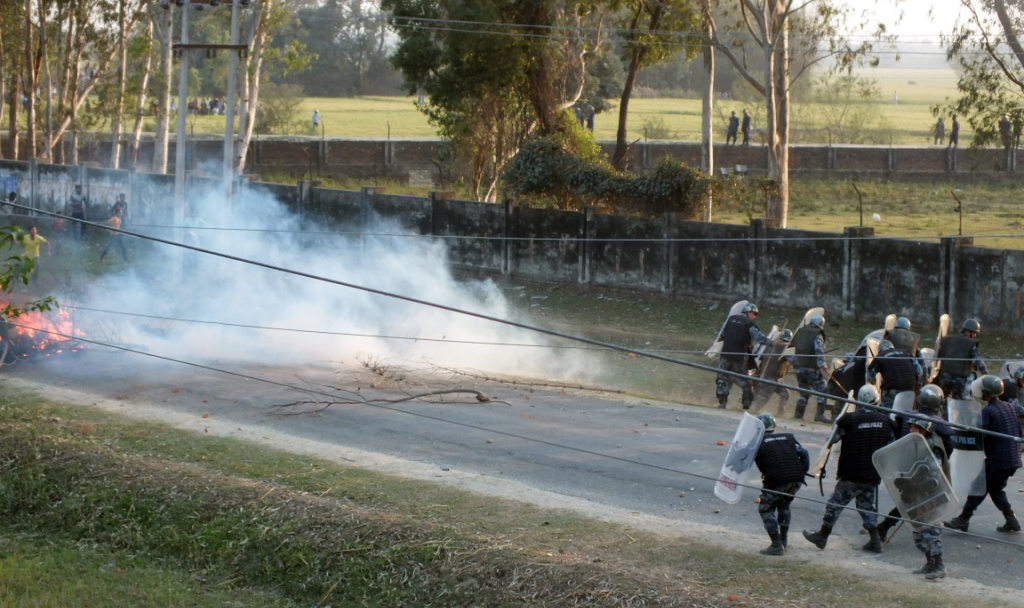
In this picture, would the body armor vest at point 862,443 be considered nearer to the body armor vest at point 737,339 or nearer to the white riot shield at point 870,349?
the white riot shield at point 870,349

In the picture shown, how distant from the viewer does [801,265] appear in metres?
21.7

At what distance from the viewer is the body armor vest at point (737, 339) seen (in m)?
15.3

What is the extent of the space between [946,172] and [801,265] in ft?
93.4

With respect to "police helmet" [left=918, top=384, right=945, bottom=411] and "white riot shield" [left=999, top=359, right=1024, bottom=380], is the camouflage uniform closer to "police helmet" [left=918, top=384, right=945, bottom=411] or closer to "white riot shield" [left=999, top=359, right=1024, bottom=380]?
"police helmet" [left=918, top=384, right=945, bottom=411]

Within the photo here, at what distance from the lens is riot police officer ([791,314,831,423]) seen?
14648 millimetres

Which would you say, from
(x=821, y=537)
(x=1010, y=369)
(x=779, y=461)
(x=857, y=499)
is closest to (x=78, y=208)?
(x=1010, y=369)

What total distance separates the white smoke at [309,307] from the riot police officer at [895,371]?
5.56m

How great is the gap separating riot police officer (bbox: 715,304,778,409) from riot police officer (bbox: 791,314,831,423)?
0.48 metres

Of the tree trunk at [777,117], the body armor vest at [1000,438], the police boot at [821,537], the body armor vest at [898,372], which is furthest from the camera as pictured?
the tree trunk at [777,117]

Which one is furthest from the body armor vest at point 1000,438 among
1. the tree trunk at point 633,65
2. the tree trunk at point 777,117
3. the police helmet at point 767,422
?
the tree trunk at point 633,65

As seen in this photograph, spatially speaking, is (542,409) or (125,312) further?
(125,312)

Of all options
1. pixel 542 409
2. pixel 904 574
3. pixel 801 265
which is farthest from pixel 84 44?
pixel 904 574

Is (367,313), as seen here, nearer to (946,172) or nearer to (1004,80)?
(1004,80)

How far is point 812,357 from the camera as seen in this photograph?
48.1ft
